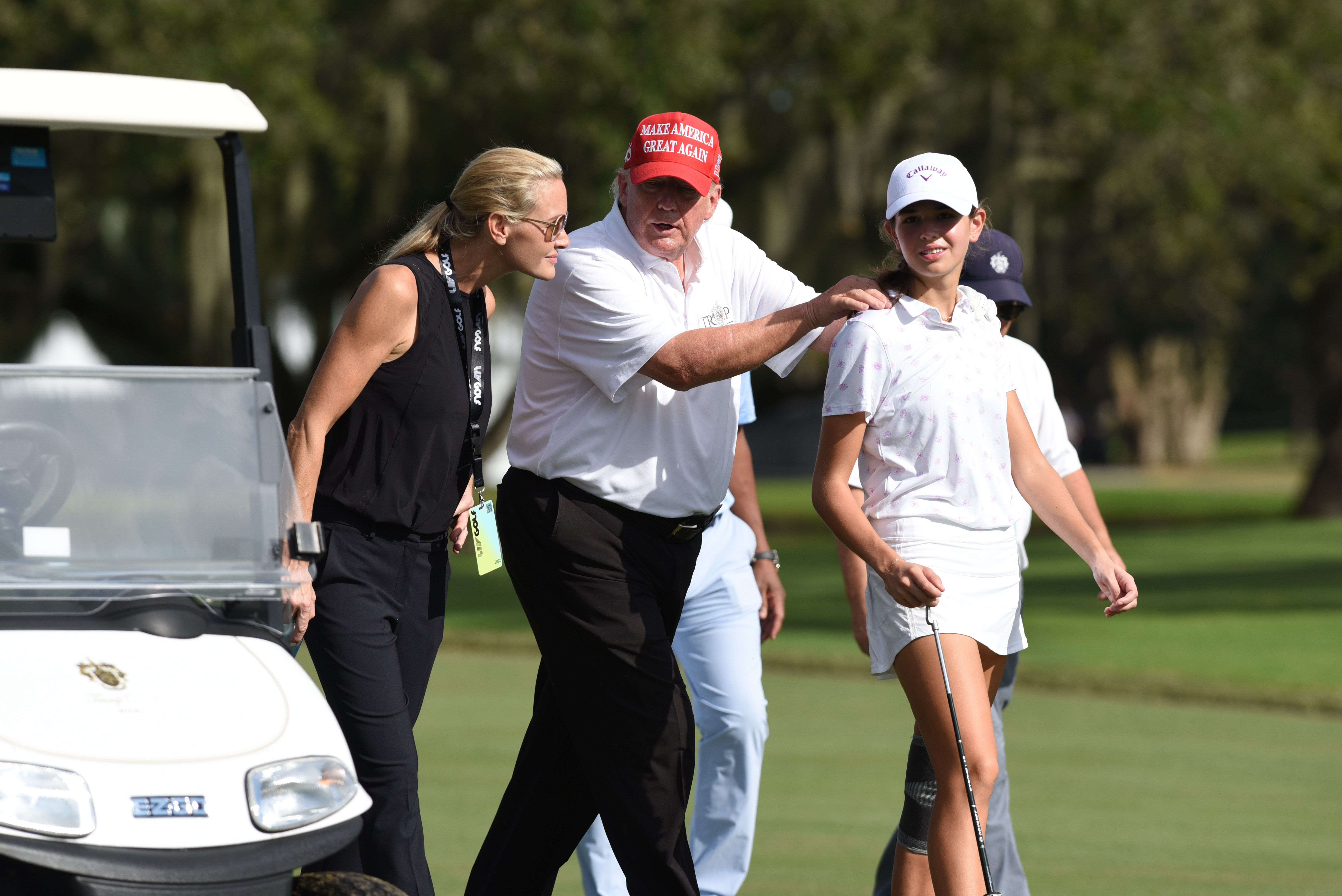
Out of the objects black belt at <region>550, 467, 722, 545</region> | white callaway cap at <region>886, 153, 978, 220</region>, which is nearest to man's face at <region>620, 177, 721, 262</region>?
white callaway cap at <region>886, 153, 978, 220</region>

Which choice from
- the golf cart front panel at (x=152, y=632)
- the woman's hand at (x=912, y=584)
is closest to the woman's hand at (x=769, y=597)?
the woman's hand at (x=912, y=584)

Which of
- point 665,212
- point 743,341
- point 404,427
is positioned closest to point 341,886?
point 404,427

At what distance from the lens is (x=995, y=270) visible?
15.8ft

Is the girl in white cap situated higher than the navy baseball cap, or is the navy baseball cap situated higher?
the navy baseball cap

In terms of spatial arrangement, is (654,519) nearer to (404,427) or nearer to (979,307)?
(404,427)

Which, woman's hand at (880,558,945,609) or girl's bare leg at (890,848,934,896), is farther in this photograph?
girl's bare leg at (890,848,934,896)

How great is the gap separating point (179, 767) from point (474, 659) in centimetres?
1019

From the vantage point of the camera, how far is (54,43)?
53.5 ft

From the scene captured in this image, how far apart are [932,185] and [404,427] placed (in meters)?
1.33

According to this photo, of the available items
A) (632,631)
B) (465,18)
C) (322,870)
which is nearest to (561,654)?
(632,631)

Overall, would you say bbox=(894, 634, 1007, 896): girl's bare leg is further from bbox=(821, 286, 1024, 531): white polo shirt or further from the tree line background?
the tree line background

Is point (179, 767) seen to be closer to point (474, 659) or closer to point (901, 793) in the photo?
point (901, 793)

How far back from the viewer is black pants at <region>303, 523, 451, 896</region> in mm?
4000

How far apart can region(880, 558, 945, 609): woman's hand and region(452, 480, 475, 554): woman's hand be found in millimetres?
1206
